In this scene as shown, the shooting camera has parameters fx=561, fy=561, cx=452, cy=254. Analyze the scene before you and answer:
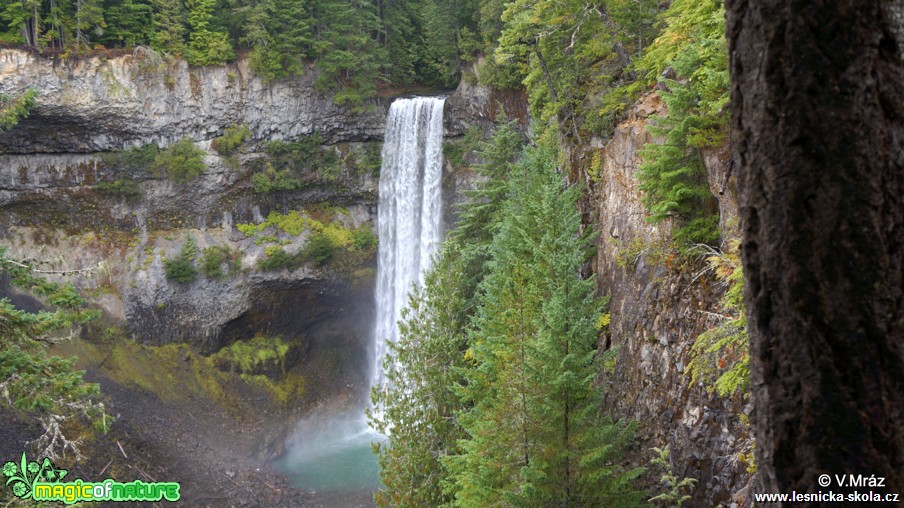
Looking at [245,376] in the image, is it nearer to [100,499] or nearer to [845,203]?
[100,499]

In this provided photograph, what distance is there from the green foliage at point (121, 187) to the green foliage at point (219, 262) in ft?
14.6

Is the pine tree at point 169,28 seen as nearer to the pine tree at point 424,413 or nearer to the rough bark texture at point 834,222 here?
the pine tree at point 424,413

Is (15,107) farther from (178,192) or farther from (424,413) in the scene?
(178,192)

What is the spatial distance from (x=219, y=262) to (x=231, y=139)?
19.8ft

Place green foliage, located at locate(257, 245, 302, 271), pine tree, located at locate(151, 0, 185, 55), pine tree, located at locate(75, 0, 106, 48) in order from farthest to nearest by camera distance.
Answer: green foliage, located at locate(257, 245, 302, 271), pine tree, located at locate(151, 0, 185, 55), pine tree, located at locate(75, 0, 106, 48)

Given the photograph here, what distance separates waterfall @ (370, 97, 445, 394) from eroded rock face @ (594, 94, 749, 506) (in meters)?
14.2

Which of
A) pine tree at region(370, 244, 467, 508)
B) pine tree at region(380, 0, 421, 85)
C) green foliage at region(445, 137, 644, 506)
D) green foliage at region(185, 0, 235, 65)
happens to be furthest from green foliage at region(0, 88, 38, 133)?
pine tree at region(380, 0, 421, 85)

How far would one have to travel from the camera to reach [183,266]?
26.7 metres

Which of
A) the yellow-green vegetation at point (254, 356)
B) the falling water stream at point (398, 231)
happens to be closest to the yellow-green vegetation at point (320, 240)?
the falling water stream at point (398, 231)

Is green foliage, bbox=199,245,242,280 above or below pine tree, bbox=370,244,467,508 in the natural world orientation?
above

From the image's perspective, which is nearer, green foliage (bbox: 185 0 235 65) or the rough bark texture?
the rough bark texture

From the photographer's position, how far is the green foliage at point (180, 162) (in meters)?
26.8

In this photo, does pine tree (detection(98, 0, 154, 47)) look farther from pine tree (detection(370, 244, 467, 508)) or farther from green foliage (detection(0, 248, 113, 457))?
pine tree (detection(370, 244, 467, 508))

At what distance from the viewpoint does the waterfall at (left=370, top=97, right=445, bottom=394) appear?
85.6 feet
